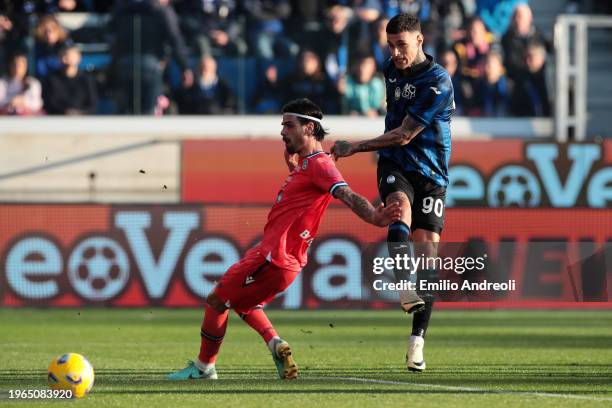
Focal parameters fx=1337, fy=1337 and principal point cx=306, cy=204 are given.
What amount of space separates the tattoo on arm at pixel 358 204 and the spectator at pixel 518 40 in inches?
518

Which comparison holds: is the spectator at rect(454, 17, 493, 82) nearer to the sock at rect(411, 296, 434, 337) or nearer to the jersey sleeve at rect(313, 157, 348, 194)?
the sock at rect(411, 296, 434, 337)

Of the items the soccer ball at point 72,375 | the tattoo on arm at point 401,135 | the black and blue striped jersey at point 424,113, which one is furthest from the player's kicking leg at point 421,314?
the soccer ball at point 72,375

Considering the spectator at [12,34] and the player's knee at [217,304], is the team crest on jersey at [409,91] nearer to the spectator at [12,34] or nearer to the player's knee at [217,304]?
the player's knee at [217,304]

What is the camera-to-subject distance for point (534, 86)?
2117 cm

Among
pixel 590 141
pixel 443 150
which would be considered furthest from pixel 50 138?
pixel 443 150

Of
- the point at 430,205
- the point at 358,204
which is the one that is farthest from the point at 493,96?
the point at 358,204

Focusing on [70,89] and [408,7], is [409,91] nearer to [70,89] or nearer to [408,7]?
[70,89]

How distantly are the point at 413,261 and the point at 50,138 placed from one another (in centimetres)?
1225

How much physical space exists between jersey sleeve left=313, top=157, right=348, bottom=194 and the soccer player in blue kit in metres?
0.61

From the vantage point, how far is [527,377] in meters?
9.05

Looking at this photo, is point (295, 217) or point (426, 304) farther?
point (426, 304)

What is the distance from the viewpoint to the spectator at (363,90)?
2033 cm

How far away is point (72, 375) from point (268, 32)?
43.3 ft

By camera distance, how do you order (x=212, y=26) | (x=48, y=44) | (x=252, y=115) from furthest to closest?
(x=252, y=115)
(x=212, y=26)
(x=48, y=44)
